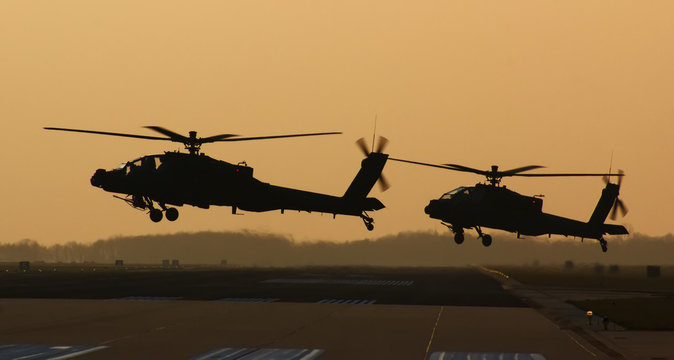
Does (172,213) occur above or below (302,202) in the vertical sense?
below

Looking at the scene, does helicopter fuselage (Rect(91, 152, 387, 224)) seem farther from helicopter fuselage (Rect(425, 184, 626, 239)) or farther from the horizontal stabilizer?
the horizontal stabilizer

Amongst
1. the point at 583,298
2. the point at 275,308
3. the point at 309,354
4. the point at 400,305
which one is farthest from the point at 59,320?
the point at 583,298

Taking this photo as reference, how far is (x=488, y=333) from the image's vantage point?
42.1 m

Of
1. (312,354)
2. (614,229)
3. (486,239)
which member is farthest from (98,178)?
(614,229)

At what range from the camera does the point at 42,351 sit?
109 feet

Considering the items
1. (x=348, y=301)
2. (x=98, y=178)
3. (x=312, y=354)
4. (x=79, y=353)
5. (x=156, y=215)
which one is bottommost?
(x=312, y=354)

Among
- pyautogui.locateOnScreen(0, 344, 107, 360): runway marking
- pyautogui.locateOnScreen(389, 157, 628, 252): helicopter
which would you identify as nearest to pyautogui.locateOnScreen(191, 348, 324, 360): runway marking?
pyautogui.locateOnScreen(0, 344, 107, 360): runway marking

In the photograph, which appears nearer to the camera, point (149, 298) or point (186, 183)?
point (186, 183)

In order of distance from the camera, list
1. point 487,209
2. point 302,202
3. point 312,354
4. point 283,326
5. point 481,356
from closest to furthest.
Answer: point 312,354, point 481,356, point 283,326, point 302,202, point 487,209

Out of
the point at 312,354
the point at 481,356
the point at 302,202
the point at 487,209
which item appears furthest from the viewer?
the point at 487,209

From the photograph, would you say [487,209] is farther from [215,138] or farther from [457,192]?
[215,138]

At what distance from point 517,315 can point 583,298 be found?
19912 mm

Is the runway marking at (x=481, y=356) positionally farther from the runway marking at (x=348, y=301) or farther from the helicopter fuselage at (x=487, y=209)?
the runway marking at (x=348, y=301)

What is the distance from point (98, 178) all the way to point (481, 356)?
26106 millimetres
